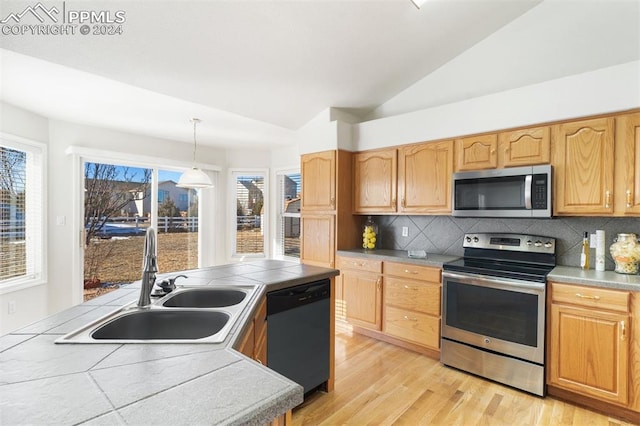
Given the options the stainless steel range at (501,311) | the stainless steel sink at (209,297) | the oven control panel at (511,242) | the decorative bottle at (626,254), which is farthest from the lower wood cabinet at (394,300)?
the stainless steel sink at (209,297)

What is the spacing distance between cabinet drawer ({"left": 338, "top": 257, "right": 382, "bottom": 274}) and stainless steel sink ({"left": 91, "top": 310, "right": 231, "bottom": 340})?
2199 millimetres

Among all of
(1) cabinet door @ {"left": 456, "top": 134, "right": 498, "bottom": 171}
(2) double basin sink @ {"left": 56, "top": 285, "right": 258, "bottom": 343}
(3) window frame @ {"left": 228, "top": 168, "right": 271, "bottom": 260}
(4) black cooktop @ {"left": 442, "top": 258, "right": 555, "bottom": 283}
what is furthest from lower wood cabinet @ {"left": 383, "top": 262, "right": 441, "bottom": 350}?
(3) window frame @ {"left": 228, "top": 168, "right": 271, "bottom": 260}

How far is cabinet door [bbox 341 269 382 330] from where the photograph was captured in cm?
332

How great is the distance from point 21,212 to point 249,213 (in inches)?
114

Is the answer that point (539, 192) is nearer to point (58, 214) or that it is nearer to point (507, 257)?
point (507, 257)

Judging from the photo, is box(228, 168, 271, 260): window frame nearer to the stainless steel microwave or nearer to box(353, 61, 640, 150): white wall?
box(353, 61, 640, 150): white wall

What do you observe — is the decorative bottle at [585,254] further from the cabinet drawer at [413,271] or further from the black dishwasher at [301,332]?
the black dishwasher at [301,332]

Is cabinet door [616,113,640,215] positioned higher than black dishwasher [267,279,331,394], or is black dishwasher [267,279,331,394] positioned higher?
cabinet door [616,113,640,215]

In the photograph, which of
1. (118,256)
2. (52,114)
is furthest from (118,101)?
(118,256)

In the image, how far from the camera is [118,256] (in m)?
4.43

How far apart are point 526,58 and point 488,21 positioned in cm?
48

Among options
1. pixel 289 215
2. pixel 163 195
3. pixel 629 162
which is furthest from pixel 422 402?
pixel 163 195

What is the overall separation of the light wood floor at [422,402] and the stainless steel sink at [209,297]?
0.92m

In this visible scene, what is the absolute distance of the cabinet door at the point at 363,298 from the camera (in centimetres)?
332
